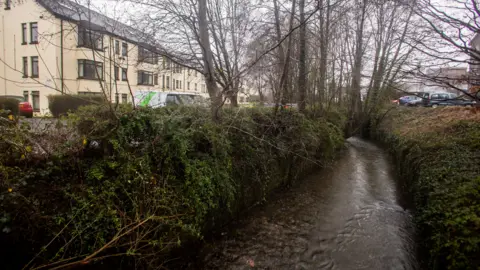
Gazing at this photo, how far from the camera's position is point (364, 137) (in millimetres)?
19219

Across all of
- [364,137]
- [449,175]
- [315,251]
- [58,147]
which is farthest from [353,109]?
[58,147]

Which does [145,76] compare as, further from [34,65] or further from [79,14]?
[79,14]

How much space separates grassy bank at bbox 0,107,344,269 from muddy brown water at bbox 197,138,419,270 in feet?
2.12

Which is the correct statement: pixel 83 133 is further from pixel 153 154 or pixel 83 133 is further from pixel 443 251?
pixel 443 251

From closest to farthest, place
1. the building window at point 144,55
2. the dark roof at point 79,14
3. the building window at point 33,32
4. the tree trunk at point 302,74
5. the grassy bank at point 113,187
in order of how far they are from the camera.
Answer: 1. the grassy bank at point 113,187
2. the dark roof at point 79,14
3. the building window at point 144,55
4. the tree trunk at point 302,74
5. the building window at point 33,32

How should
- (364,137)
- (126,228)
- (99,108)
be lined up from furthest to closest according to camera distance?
(364,137)
(99,108)
(126,228)

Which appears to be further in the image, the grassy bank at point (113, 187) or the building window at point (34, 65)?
the building window at point (34, 65)

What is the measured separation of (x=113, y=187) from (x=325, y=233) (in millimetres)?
3841

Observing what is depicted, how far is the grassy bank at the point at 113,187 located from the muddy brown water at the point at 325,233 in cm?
65

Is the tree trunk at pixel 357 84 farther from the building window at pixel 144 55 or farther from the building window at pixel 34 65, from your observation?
the building window at pixel 34 65

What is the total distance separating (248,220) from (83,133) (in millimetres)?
3462

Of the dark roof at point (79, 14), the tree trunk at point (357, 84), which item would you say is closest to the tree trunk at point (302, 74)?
the tree trunk at point (357, 84)

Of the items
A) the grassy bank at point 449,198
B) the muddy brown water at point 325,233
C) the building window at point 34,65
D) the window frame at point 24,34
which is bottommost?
the muddy brown water at point 325,233

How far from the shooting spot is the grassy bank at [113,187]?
2.61 m
